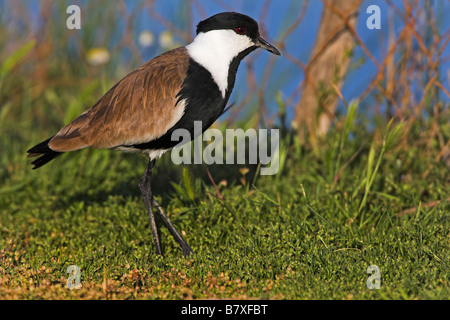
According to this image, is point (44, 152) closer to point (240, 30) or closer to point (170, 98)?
point (170, 98)

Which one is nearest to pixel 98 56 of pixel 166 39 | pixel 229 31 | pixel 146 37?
pixel 146 37

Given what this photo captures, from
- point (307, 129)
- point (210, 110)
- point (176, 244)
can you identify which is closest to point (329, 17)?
point (307, 129)

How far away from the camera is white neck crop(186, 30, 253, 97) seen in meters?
4.02

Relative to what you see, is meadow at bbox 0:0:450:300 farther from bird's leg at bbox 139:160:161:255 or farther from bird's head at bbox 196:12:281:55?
bird's head at bbox 196:12:281:55

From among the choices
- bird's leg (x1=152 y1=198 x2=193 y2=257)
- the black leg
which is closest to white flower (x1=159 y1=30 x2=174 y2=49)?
the black leg

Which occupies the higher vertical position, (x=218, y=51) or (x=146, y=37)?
(x=146, y=37)

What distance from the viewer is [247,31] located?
13.7ft

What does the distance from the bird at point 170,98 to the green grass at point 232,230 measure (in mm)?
360

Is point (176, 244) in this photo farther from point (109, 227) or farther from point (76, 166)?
point (76, 166)

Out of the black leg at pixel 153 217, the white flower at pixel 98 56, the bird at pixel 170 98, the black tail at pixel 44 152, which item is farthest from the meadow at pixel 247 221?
the white flower at pixel 98 56

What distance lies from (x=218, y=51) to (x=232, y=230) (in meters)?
1.29

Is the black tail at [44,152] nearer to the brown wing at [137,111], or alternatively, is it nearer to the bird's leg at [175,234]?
the brown wing at [137,111]

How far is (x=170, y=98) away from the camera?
4016 mm

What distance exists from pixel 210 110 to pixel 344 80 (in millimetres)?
2552
